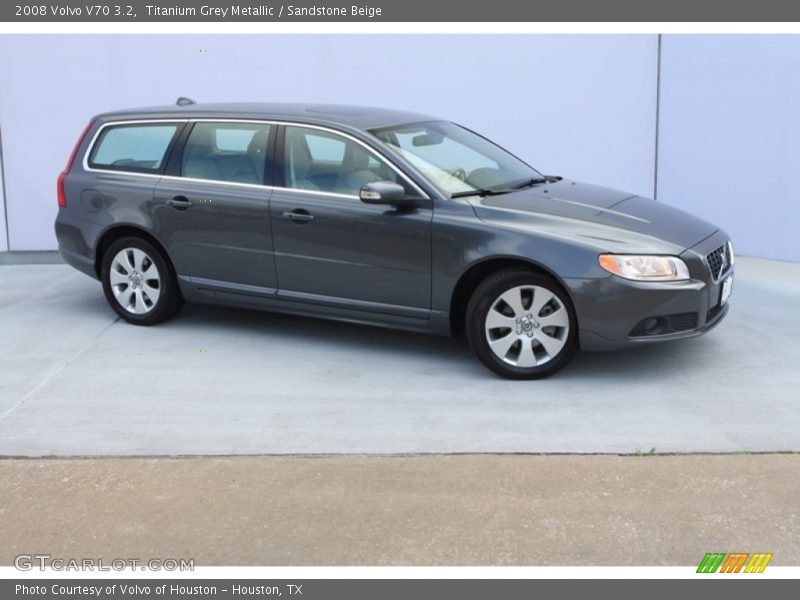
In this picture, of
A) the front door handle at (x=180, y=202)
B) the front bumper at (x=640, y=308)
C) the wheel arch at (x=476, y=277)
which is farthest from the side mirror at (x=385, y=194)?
the front door handle at (x=180, y=202)

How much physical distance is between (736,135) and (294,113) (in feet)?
15.0

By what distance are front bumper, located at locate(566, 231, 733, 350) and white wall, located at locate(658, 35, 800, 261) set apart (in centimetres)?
373

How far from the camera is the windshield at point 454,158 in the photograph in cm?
687

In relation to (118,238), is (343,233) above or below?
above

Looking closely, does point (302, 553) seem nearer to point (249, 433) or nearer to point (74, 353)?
point (249, 433)

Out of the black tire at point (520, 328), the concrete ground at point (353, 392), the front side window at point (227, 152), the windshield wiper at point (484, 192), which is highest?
the front side window at point (227, 152)

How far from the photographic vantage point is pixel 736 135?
976cm

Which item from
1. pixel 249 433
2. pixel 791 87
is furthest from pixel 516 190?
pixel 791 87

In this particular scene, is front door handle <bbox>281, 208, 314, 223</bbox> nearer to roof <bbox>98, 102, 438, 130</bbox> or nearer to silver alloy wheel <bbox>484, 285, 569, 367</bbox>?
roof <bbox>98, 102, 438, 130</bbox>

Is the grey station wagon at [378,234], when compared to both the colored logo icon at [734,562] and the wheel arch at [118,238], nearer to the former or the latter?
the wheel arch at [118,238]

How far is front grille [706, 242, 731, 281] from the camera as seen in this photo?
21.1 feet

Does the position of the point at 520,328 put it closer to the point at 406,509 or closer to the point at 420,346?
the point at 420,346

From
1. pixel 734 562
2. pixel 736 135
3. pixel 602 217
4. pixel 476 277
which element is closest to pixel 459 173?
pixel 476 277

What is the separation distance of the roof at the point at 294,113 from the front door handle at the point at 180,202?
24.9 inches
